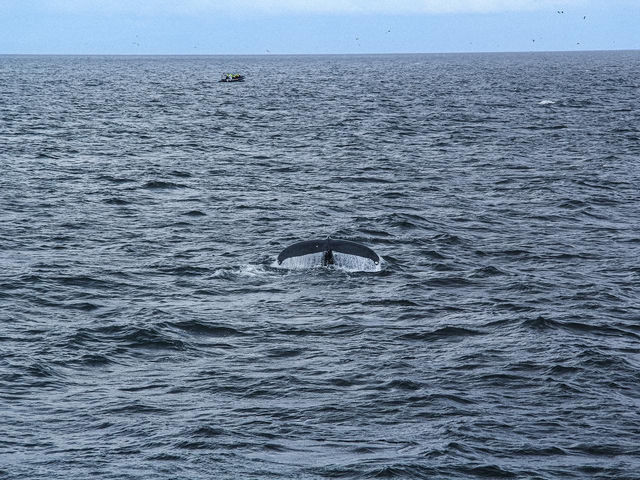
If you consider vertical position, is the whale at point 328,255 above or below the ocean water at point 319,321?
above

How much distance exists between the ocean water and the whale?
0.54m

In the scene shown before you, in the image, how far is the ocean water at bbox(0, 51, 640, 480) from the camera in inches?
701

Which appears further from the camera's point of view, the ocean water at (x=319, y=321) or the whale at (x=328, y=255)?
the whale at (x=328, y=255)

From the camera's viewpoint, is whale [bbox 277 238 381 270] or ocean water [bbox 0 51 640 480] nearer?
ocean water [bbox 0 51 640 480]

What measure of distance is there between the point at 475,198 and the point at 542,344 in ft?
73.3

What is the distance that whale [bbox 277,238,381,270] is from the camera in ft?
99.0

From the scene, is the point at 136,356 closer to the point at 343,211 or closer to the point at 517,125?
the point at 343,211

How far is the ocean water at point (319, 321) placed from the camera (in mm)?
17797

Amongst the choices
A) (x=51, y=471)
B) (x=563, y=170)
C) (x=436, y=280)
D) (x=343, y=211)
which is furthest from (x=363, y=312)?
(x=563, y=170)

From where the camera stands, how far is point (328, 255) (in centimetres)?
3008

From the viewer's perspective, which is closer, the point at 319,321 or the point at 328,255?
the point at 319,321

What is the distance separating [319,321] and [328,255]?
5.01 m

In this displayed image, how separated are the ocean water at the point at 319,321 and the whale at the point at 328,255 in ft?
1.76

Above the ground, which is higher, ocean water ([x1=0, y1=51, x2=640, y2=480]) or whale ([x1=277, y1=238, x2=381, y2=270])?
whale ([x1=277, y1=238, x2=381, y2=270])
